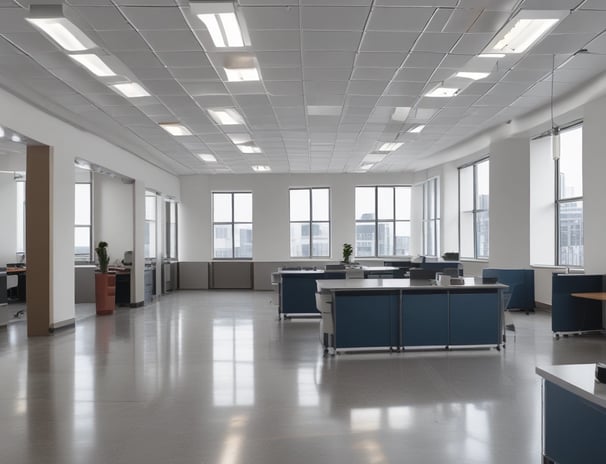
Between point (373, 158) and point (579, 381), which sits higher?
point (373, 158)

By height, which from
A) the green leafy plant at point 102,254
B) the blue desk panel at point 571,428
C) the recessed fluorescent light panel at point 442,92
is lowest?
the blue desk panel at point 571,428

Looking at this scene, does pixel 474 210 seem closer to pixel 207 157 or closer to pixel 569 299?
pixel 569 299

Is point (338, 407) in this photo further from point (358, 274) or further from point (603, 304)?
point (603, 304)

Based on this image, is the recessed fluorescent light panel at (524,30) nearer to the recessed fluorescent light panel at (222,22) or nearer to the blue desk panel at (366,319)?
the recessed fluorescent light panel at (222,22)

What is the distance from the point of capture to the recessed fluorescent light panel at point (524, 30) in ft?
17.4

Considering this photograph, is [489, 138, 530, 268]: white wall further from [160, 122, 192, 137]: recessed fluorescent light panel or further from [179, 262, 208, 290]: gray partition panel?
Answer: [179, 262, 208, 290]: gray partition panel

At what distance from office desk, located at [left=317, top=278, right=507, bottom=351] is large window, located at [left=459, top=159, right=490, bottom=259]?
21.8 ft

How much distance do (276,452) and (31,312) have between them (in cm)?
642

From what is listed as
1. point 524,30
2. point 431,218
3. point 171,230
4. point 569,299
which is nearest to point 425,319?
point 569,299

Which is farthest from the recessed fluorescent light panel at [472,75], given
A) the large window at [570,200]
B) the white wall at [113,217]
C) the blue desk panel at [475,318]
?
the white wall at [113,217]

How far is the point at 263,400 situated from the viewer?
15.9 feet

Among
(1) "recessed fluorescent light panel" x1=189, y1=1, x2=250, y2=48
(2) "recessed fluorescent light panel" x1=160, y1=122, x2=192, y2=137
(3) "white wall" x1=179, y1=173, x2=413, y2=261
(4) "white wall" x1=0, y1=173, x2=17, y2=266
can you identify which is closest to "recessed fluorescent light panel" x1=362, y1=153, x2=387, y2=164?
(3) "white wall" x1=179, y1=173, x2=413, y2=261

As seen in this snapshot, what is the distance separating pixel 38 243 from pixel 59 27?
13.9 feet

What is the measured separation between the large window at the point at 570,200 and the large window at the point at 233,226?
9872 mm
